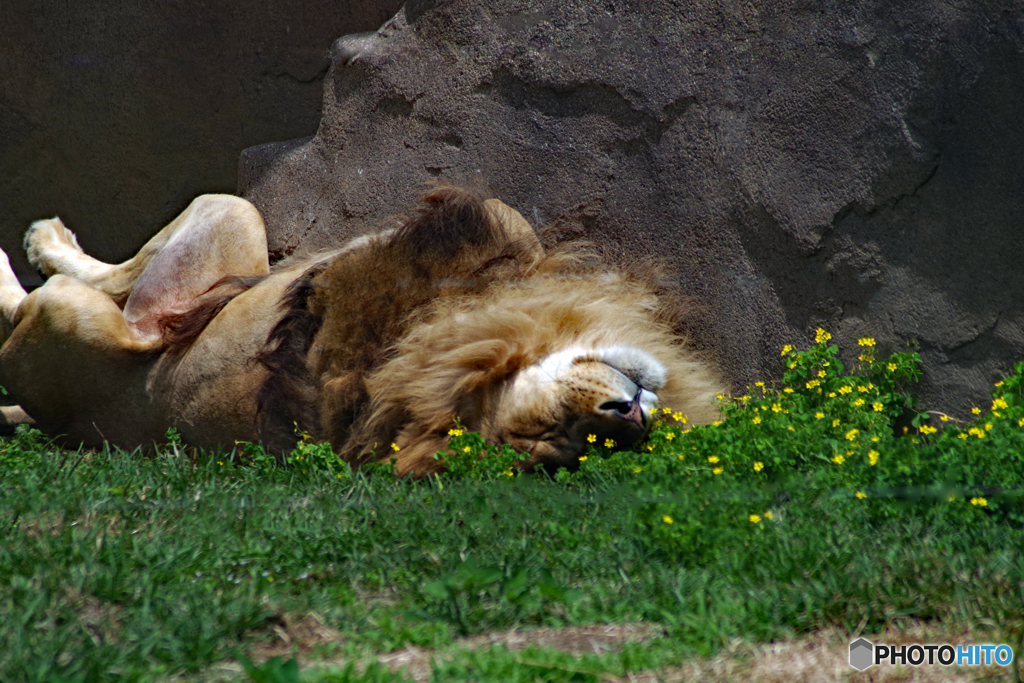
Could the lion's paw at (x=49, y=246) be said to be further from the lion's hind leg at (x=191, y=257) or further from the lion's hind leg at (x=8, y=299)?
the lion's hind leg at (x=8, y=299)

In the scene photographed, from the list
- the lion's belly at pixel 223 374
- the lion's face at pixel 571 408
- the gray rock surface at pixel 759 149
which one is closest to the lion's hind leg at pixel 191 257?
the lion's belly at pixel 223 374

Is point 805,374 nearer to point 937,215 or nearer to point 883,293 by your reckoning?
point 883,293

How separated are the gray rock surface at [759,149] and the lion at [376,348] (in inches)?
13.8

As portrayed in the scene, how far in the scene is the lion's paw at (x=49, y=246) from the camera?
5.54m

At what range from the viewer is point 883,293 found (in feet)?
11.9

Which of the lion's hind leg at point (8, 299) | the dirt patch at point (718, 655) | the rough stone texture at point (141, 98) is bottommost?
the dirt patch at point (718, 655)

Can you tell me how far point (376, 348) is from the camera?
3.89 meters

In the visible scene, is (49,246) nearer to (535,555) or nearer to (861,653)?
(535,555)

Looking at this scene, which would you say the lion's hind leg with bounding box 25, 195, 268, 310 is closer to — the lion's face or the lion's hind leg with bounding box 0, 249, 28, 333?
the lion's hind leg with bounding box 0, 249, 28, 333

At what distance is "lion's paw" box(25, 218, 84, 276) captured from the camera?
5.54 meters

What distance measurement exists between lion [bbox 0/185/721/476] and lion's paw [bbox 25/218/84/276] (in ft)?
1.54

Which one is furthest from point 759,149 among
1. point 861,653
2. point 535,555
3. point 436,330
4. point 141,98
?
point 141,98

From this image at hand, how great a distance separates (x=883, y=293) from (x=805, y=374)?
0.42 m

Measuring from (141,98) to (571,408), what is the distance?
14.5 feet
